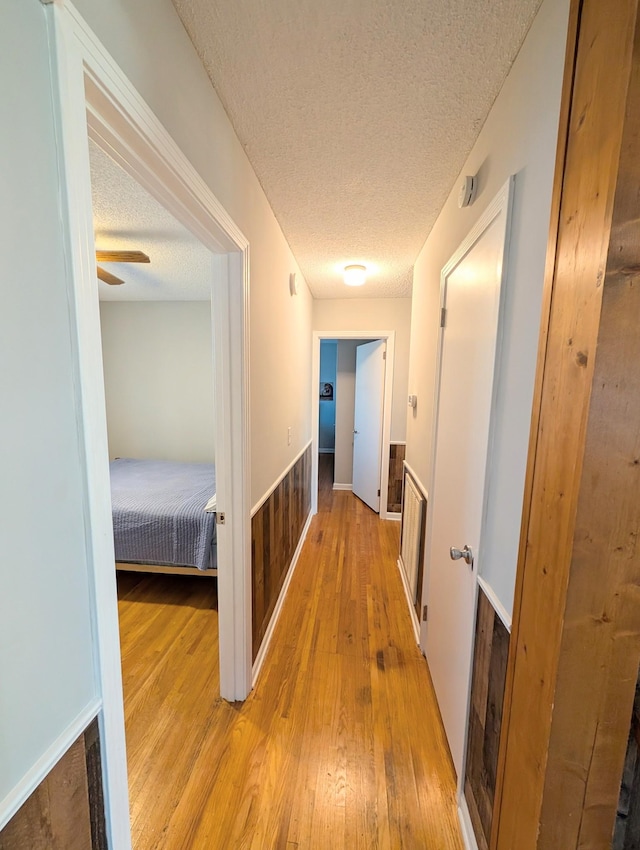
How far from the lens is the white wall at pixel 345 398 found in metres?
4.93

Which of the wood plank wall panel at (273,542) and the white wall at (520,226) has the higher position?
the white wall at (520,226)

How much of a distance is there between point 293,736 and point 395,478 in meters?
2.69

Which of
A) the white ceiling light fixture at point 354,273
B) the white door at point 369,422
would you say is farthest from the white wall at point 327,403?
the white ceiling light fixture at point 354,273

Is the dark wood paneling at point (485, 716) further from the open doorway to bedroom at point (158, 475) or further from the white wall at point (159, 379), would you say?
the white wall at point (159, 379)

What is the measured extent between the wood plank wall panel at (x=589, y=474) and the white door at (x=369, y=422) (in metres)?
3.19

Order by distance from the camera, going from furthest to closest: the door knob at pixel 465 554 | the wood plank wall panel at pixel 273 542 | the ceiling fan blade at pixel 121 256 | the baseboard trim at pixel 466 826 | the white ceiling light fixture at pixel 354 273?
the white ceiling light fixture at pixel 354 273 < the ceiling fan blade at pixel 121 256 < the wood plank wall panel at pixel 273 542 < the door knob at pixel 465 554 < the baseboard trim at pixel 466 826

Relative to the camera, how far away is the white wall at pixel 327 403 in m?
6.77

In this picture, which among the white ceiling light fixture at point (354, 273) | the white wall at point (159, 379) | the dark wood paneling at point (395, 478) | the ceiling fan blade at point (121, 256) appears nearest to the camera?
the ceiling fan blade at point (121, 256)

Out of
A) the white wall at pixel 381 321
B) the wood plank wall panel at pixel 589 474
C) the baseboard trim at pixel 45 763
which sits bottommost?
the baseboard trim at pixel 45 763

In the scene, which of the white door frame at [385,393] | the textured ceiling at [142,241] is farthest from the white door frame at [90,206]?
the white door frame at [385,393]

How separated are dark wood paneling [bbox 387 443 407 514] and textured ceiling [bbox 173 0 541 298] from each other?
2490 millimetres

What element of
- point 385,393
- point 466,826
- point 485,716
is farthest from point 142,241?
point 466,826

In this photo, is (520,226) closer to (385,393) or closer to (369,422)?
(385,393)

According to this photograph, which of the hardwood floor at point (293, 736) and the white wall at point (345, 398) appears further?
the white wall at point (345, 398)
